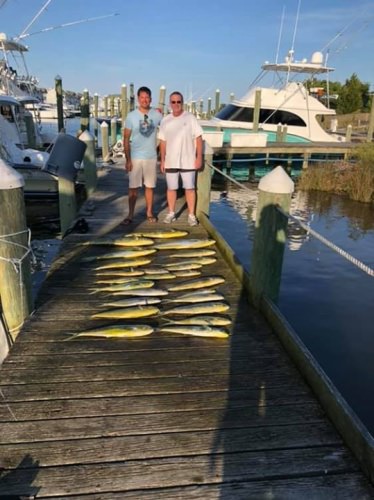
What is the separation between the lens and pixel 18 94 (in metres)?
17.6

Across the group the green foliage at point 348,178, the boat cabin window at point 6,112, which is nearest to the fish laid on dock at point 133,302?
the boat cabin window at point 6,112

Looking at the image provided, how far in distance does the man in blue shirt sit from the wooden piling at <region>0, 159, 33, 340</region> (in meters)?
2.60

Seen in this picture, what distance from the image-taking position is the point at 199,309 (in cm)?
386

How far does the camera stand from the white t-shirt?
5.57 meters

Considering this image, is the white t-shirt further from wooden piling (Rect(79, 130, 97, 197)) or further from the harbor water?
wooden piling (Rect(79, 130, 97, 197))

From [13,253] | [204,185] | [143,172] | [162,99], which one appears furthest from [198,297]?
[162,99]

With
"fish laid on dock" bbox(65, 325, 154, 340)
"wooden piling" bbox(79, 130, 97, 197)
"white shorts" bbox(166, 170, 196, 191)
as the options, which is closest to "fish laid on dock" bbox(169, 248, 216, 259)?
"white shorts" bbox(166, 170, 196, 191)

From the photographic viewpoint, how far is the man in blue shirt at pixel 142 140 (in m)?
5.61

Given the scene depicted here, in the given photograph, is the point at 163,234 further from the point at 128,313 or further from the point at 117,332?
the point at 117,332

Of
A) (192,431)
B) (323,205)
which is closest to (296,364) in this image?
(192,431)

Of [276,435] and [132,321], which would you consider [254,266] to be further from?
[276,435]

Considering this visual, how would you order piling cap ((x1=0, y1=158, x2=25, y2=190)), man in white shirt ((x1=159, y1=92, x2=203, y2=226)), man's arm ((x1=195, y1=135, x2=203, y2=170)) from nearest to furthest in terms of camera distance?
piling cap ((x1=0, y1=158, x2=25, y2=190)) → man in white shirt ((x1=159, y1=92, x2=203, y2=226)) → man's arm ((x1=195, y1=135, x2=203, y2=170))

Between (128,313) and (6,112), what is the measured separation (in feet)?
40.6

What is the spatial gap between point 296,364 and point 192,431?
1.06 metres
